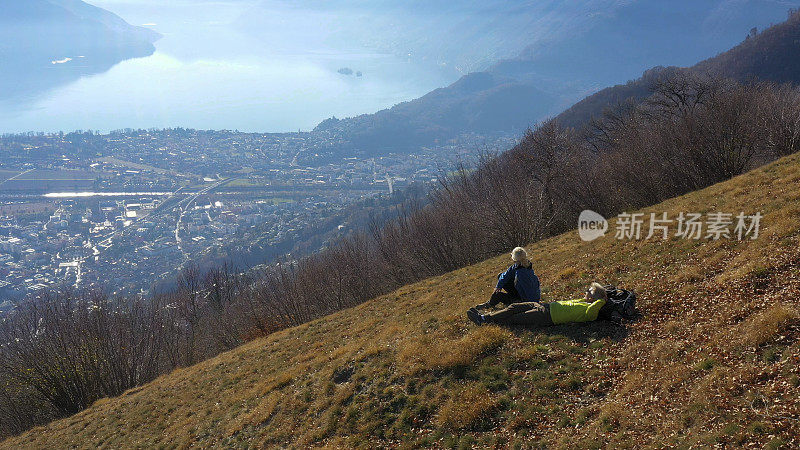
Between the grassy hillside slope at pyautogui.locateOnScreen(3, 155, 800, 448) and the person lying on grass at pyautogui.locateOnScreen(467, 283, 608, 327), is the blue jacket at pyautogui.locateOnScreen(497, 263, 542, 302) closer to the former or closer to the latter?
the person lying on grass at pyautogui.locateOnScreen(467, 283, 608, 327)

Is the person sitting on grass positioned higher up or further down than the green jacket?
higher up

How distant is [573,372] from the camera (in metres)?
10.4

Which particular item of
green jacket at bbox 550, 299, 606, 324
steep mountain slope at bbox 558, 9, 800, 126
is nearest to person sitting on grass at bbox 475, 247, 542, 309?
green jacket at bbox 550, 299, 606, 324

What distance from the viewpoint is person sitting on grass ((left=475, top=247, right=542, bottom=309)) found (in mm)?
13340

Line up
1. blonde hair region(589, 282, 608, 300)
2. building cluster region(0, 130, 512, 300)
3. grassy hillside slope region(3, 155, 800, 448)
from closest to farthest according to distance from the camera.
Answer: grassy hillside slope region(3, 155, 800, 448) → blonde hair region(589, 282, 608, 300) → building cluster region(0, 130, 512, 300)

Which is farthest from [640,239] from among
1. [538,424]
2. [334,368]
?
[334,368]

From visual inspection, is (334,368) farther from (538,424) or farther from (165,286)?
(165,286)

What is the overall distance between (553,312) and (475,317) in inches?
101

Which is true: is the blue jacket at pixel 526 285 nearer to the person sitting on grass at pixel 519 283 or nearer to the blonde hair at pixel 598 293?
the person sitting on grass at pixel 519 283

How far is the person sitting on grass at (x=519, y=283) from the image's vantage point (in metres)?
13.3

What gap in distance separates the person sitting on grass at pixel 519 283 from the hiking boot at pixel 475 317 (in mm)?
612

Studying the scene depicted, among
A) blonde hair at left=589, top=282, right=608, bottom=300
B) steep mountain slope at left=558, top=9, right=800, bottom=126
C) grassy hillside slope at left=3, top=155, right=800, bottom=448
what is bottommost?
grassy hillside slope at left=3, top=155, right=800, bottom=448

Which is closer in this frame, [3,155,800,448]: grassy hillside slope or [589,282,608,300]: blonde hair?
[3,155,800,448]: grassy hillside slope

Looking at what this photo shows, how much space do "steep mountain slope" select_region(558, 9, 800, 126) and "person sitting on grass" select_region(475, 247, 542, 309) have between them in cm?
9706
